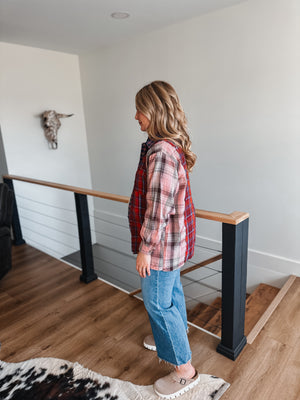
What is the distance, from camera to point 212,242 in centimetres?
355

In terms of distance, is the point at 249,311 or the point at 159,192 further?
the point at 249,311

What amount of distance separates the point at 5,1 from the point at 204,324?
337 cm

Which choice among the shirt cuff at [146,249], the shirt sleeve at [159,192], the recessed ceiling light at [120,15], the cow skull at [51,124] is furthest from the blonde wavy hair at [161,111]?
the cow skull at [51,124]

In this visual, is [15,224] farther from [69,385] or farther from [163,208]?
[163,208]

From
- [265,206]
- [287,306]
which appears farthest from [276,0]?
[287,306]

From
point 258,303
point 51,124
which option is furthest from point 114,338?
point 51,124

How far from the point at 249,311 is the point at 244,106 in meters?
1.92

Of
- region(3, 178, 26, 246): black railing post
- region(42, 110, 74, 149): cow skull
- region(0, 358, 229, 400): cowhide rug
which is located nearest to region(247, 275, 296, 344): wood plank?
region(0, 358, 229, 400): cowhide rug

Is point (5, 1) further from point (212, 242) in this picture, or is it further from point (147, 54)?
point (212, 242)

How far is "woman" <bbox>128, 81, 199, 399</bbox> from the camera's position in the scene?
1230mm

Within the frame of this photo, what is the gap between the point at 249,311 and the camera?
8.89 feet

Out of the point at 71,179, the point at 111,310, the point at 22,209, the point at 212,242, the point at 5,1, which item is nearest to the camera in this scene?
the point at 111,310

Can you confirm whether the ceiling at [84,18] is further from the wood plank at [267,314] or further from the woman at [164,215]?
the wood plank at [267,314]

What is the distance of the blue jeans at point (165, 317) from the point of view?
137 centimetres
